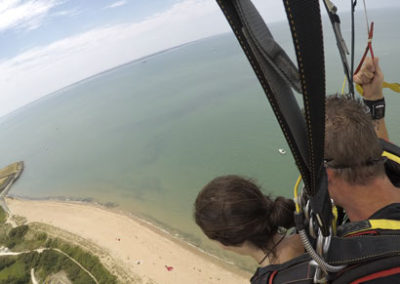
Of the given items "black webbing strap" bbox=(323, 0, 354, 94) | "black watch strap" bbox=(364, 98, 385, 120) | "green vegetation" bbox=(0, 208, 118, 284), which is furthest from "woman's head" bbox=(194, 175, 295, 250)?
"green vegetation" bbox=(0, 208, 118, 284)

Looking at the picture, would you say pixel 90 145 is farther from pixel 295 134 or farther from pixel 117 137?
pixel 295 134

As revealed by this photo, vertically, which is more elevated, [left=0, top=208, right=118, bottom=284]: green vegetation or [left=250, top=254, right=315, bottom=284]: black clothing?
[left=250, top=254, right=315, bottom=284]: black clothing

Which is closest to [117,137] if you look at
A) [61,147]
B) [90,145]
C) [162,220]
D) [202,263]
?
[90,145]

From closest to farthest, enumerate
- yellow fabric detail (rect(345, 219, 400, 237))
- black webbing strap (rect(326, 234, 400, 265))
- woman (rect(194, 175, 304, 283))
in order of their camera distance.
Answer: black webbing strap (rect(326, 234, 400, 265)) → yellow fabric detail (rect(345, 219, 400, 237)) → woman (rect(194, 175, 304, 283))

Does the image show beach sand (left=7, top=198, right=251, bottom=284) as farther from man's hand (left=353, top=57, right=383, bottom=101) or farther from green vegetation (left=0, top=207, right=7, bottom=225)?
man's hand (left=353, top=57, right=383, bottom=101)

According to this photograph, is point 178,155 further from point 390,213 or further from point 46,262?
point 390,213

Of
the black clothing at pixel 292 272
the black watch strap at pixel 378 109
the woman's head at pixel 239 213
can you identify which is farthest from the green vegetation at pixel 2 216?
the black watch strap at pixel 378 109

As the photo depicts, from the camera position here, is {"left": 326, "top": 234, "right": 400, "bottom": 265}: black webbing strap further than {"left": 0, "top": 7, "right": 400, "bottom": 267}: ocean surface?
No
